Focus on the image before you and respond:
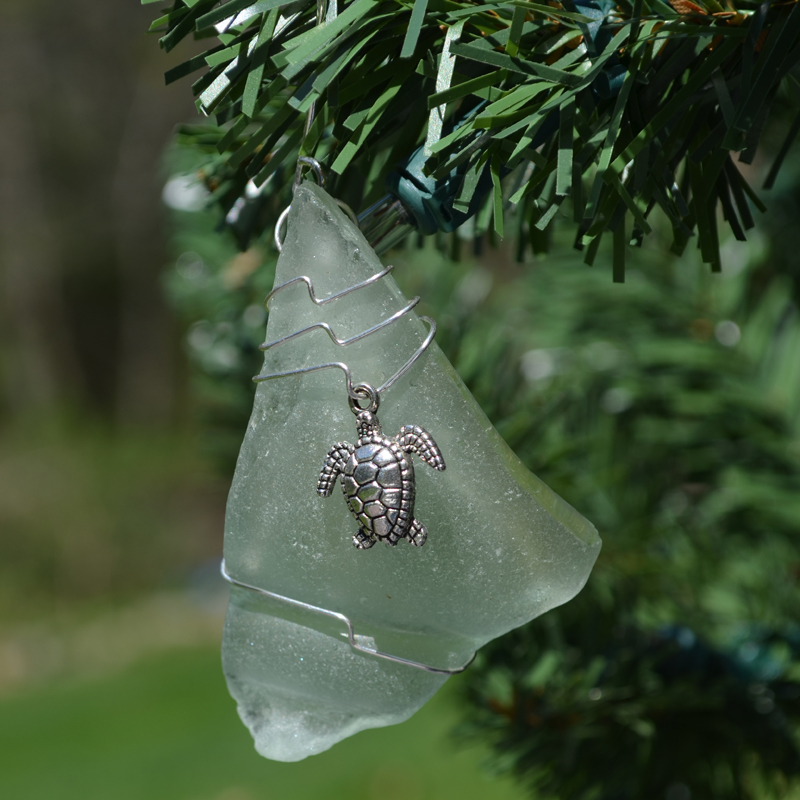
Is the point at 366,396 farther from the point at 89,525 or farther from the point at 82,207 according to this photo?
the point at 82,207

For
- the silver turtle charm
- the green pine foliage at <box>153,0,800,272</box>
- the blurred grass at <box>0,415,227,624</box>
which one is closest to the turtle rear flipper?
the silver turtle charm

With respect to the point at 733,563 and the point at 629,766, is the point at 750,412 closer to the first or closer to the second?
the point at 733,563

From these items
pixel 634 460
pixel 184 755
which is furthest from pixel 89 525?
pixel 634 460

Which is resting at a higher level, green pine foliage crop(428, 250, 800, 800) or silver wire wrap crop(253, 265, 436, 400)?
silver wire wrap crop(253, 265, 436, 400)

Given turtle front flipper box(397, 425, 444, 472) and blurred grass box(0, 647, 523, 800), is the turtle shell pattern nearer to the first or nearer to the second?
turtle front flipper box(397, 425, 444, 472)

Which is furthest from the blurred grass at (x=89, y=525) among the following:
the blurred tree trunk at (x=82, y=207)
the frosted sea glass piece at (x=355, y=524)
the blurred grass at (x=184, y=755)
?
the frosted sea glass piece at (x=355, y=524)

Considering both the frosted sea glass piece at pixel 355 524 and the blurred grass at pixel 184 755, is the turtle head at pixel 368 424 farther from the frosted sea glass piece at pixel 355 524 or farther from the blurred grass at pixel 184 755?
the blurred grass at pixel 184 755
